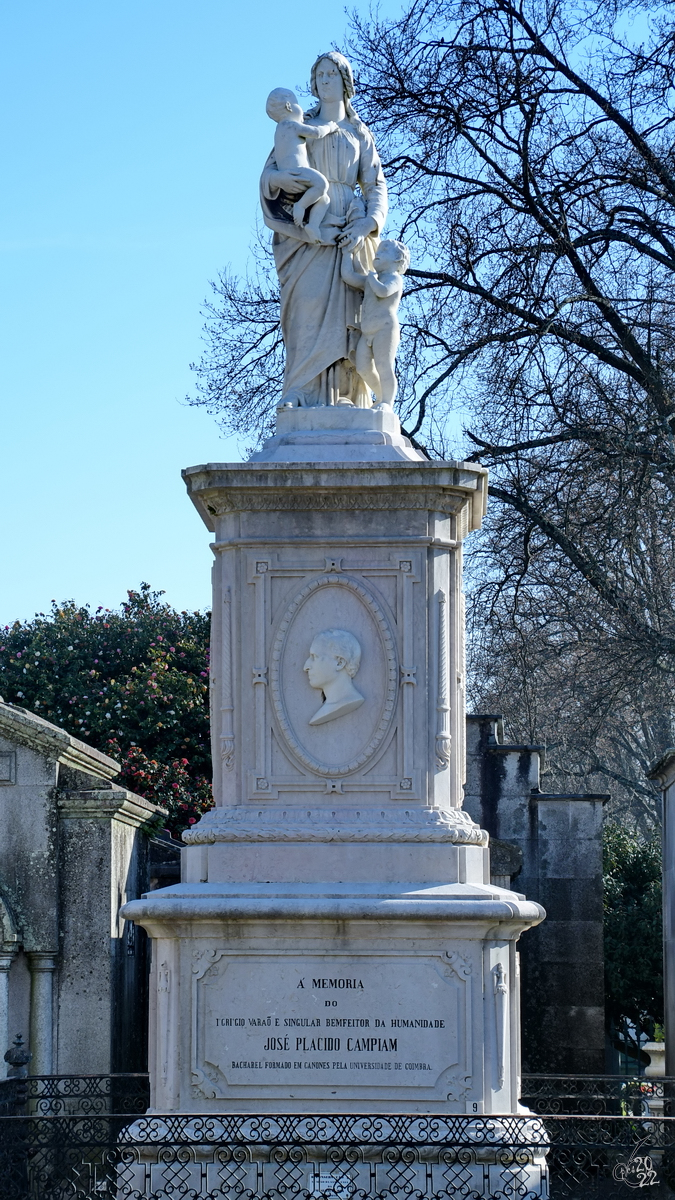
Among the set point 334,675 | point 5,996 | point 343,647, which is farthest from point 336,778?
point 5,996

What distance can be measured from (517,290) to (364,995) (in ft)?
33.8

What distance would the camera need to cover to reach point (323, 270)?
1012 centimetres

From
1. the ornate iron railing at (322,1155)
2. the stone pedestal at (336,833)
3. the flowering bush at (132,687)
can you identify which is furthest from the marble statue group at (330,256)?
the flowering bush at (132,687)

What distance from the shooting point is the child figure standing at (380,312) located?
9953 millimetres

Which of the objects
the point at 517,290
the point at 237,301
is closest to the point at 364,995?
the point at 517,290

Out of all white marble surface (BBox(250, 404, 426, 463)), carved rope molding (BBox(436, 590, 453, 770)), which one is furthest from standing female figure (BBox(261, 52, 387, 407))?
carved rope molding (BBox(436, 590, 453, 770))

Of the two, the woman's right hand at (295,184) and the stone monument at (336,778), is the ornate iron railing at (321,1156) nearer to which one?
the stone monument at (336,778)

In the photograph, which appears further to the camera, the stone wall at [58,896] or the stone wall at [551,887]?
the stone wall at [551,887]

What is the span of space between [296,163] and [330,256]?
574 millimetres

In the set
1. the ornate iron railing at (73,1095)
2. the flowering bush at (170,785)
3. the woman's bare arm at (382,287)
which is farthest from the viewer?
the flowering bush at (170,785)

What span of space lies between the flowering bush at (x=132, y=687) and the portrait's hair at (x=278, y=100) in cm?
993

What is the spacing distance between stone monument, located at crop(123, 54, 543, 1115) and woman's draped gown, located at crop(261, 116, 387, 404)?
13mm

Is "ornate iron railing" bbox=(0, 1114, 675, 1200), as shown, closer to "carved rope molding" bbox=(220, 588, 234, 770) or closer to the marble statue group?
"carved rope molding" bbox=(220, 588, 234, 770)

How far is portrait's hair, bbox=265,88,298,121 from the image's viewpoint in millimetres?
10070
